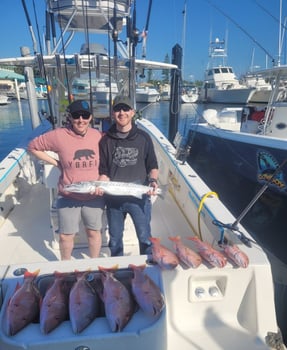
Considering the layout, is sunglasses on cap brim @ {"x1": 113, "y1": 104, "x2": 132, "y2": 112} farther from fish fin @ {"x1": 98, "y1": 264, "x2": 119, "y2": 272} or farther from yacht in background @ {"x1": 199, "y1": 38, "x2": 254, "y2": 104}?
yacht in background @ {"x1": 199, "y1": 38, "x2": 254, "y2": 104}

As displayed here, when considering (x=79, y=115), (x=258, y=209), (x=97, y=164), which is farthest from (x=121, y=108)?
(x=258, y=209)

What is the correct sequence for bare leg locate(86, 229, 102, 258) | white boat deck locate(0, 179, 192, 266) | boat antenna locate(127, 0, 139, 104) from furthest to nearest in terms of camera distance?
1. boat antenna locate(127, 0, 139, 104)
2. white boat deck locate(0, 179, 192, 266)
3. bare leg locate(86, 229, 102, 258)

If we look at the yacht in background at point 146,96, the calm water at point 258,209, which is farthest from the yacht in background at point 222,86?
the calm water at point 258,209

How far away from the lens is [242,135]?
21.5ft

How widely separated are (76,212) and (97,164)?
44 centimetres

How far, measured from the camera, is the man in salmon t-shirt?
230cm

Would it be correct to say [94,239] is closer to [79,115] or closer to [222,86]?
[79,115]

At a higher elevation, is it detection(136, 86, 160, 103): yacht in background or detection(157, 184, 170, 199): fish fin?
detection(157, 184, 170, 199): fish fin

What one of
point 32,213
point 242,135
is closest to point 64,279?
point 32,213

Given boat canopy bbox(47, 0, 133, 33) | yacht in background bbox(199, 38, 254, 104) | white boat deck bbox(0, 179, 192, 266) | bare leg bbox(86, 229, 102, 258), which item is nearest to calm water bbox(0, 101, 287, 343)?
white boat deck bbox(0, 179, 192, 266)

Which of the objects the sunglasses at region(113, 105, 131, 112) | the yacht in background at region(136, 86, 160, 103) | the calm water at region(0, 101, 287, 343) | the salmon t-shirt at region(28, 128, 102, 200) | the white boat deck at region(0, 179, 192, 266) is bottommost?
the yacht in background at region(136, 86, 160, 103)

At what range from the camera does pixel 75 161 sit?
232cm

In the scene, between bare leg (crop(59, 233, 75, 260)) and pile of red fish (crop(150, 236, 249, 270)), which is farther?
bare leg (crop(59, 233, 75, 260))

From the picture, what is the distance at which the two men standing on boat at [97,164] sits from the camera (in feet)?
7.57
